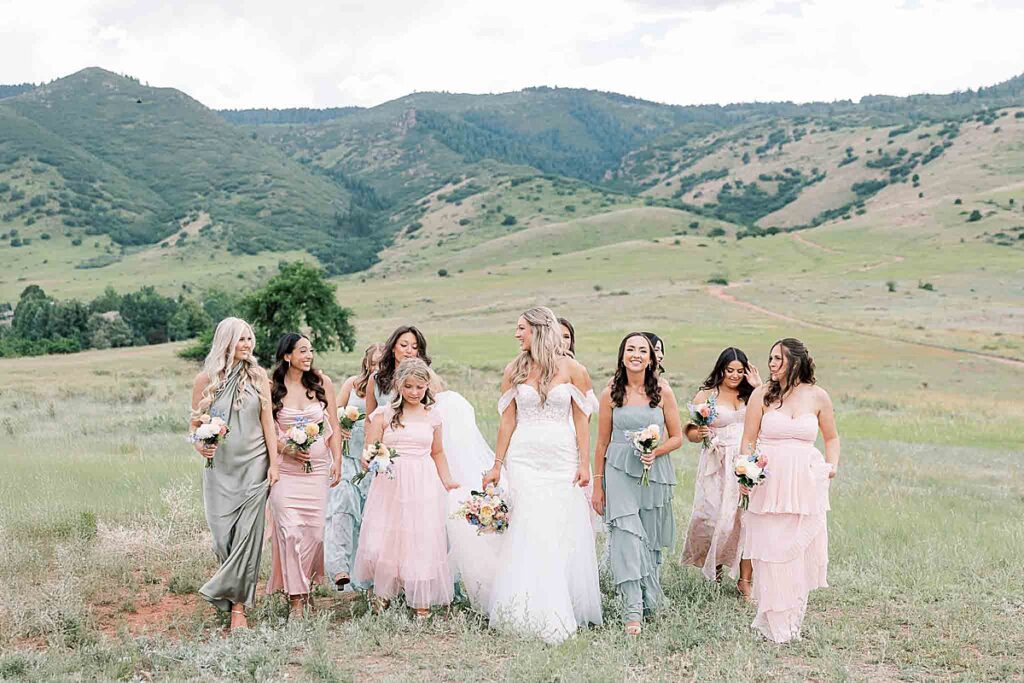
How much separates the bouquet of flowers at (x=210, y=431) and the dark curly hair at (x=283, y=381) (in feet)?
2.24

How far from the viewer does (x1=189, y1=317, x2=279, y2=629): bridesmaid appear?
764 cm

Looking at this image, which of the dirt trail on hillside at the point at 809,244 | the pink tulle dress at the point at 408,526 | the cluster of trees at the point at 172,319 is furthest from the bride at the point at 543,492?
the dirt trail on hillside at the point at 809,244

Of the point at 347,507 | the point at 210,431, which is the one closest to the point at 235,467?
the point at 210,431

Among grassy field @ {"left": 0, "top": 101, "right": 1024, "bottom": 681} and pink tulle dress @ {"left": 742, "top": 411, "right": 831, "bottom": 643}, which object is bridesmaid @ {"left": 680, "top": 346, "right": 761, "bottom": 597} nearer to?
grassy field @ {"left": 0, "top": 101, "right": 1024, "bottom": 681}

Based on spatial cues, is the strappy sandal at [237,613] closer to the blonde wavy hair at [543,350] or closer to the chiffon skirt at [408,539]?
the chiffon skirt at [408,539]

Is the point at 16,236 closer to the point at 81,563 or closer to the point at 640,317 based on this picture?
the point at 640,317

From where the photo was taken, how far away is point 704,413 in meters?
8.45

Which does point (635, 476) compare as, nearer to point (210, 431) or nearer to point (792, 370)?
point (792, 370)

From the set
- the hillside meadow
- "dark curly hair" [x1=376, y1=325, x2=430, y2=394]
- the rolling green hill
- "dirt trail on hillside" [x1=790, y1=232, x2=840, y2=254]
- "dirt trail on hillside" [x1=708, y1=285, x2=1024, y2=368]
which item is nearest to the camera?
the hillside meadow

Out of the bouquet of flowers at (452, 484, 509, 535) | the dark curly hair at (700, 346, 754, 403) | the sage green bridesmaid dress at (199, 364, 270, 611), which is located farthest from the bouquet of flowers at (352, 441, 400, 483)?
the dark curly hair at (700, 346, 754, 403)

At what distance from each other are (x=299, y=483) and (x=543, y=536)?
2.32m

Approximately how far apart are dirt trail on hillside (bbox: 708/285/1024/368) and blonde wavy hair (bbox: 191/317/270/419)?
1485 inches

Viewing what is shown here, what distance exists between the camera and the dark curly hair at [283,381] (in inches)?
320

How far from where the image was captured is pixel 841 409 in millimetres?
28062
